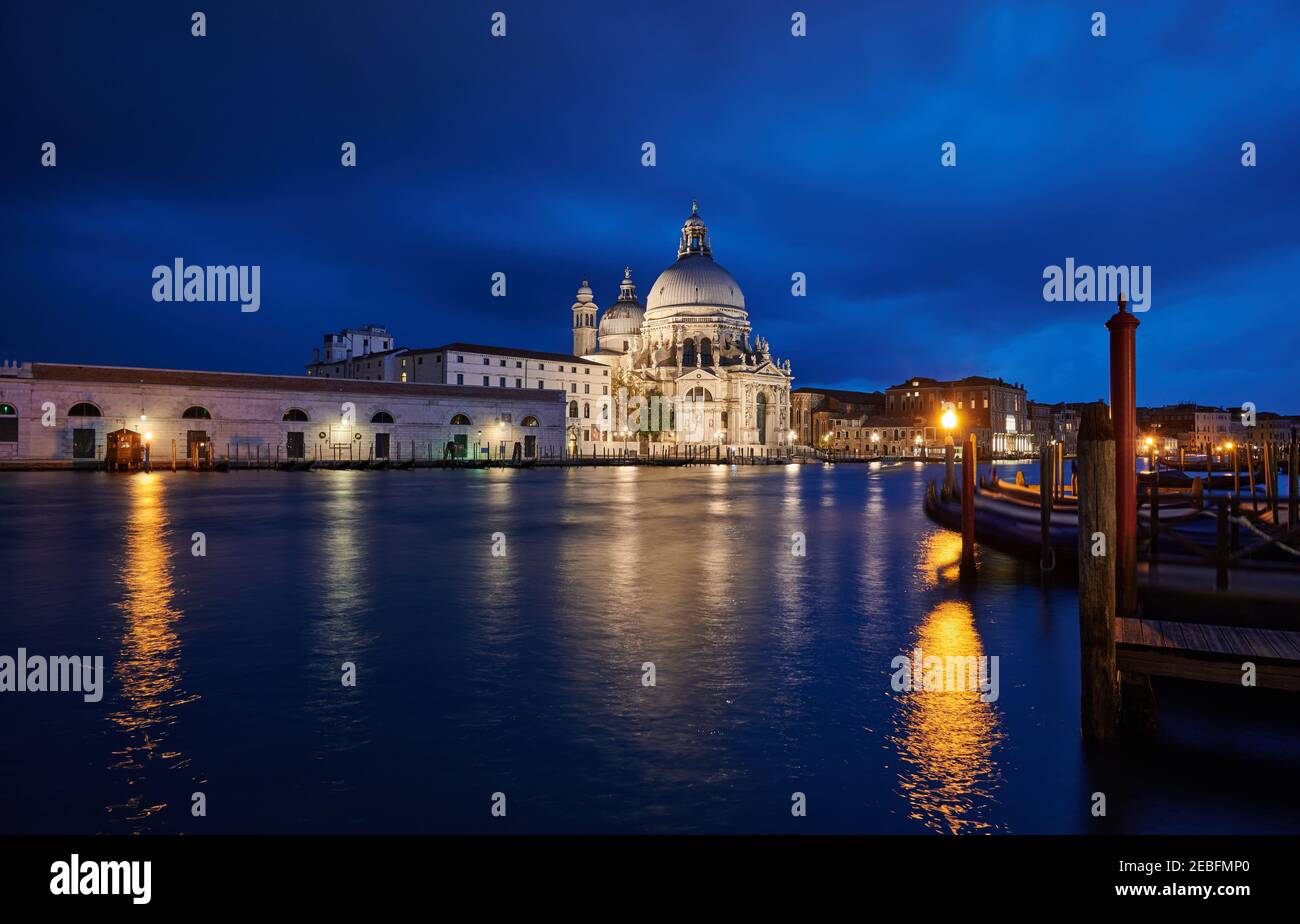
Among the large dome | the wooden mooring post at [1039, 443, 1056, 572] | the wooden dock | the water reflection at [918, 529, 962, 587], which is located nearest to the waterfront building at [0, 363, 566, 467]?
the large dome

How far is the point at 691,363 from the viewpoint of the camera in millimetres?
96562

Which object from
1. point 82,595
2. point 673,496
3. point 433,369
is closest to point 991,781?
point 82,595

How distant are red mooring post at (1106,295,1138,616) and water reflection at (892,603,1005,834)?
1.91m

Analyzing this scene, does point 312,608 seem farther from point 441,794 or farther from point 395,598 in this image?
point 441,794

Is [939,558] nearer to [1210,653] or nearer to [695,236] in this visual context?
[1210,653]

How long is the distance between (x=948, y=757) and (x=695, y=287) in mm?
96424

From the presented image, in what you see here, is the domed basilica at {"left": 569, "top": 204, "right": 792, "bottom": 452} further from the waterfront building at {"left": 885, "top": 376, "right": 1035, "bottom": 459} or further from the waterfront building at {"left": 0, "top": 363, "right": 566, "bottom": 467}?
the waterfront building at {"left": 885, "top": 376, "right": 1035, "bottom": 459}

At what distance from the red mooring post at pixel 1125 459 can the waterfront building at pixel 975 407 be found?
10537 centimetres

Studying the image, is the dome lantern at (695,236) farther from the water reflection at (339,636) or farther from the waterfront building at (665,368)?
the water reflection at (339,636)

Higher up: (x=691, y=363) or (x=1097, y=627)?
(x=691, y=363)

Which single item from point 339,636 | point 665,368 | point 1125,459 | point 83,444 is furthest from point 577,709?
point 665,368

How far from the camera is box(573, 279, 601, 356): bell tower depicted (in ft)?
326

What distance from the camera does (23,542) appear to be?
1619 cm

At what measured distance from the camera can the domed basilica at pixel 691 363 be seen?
92.7 m
